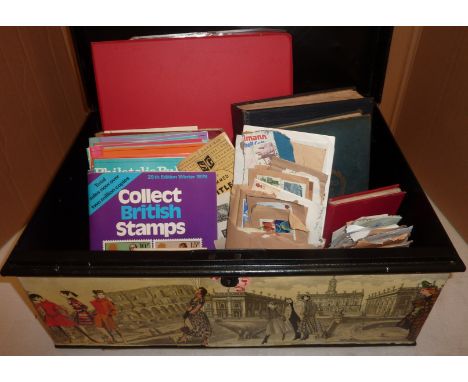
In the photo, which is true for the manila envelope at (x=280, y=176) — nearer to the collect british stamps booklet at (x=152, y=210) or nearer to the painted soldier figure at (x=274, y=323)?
the collect british stamps booklet at (x=152, y=210)

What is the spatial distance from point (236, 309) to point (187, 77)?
60 cm

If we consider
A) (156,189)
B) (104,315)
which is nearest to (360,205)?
(156,189)

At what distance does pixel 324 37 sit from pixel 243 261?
664mm

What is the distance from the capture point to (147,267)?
752mm

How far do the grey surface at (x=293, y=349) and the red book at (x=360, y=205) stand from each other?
29 centimetres

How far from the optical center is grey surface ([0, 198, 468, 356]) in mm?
921

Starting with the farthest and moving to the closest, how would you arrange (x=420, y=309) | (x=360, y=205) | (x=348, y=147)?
(x=348, y=147) < (x=360, y=205) < (x=420, y=309)

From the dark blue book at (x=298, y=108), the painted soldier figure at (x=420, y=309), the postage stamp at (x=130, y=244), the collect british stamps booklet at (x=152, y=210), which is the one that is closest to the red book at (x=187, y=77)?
the dark blue book at (x=298, y=108)

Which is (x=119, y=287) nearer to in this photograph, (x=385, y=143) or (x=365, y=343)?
(x=365, y=343)

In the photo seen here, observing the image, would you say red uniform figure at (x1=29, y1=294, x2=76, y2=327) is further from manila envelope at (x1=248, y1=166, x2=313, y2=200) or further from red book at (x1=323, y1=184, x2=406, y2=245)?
red book at (x1=323, y1=184, x2=406, y2=245)

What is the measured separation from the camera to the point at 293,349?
926mm

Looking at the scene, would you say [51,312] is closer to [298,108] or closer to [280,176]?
[280,176]

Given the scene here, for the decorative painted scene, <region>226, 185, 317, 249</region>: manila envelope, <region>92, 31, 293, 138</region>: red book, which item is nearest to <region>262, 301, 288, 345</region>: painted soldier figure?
the decorative painted scene

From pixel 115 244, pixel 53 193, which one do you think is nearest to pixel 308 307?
pixel 115 244
